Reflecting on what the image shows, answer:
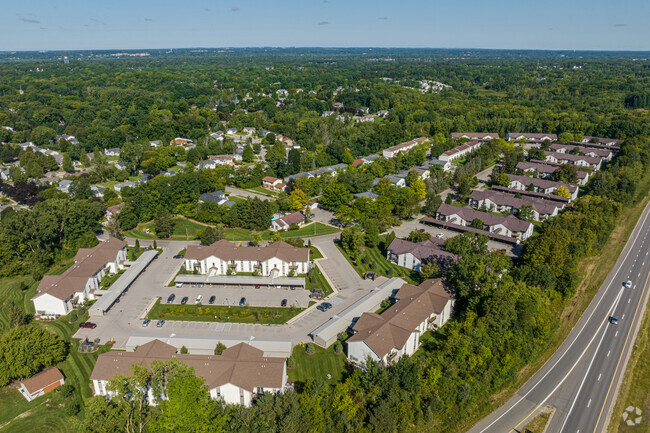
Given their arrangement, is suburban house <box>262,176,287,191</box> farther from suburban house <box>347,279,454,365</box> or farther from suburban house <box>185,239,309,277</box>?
suburban house <box>347,279,454,365</box>

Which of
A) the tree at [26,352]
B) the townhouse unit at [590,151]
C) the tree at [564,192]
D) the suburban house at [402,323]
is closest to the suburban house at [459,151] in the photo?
the townhouse unit at [590,151]

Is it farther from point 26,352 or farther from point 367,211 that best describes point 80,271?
point 367,211

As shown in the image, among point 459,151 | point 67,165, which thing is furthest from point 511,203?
point 67,165

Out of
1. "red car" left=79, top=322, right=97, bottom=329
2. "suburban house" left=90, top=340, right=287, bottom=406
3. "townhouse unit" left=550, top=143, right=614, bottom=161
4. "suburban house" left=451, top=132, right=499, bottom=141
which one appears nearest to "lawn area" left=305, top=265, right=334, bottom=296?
A: "suburban house" left=90, top=340, right=287, bottom=406

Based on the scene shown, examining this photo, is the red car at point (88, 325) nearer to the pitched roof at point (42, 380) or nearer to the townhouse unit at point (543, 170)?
the pitched roof at point (42, 380)

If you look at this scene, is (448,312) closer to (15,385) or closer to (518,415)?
(518,415)

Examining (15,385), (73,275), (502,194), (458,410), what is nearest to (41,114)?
(73,275)
